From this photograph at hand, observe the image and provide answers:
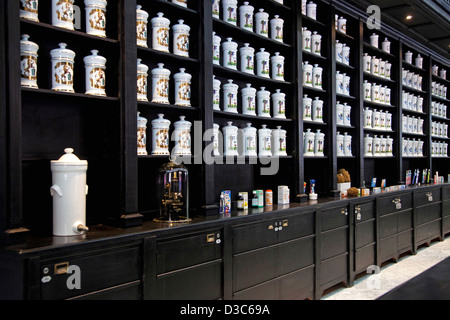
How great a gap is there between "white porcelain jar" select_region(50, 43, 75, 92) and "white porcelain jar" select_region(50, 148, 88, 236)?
44 cm

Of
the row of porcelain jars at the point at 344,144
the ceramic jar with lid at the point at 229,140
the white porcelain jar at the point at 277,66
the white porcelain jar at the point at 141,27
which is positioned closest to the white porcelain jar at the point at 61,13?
the white porcelain jar at the point at 141,27

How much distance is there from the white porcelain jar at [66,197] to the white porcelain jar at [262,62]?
200 cm

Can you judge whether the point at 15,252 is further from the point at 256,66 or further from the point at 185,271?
the point at 256,66

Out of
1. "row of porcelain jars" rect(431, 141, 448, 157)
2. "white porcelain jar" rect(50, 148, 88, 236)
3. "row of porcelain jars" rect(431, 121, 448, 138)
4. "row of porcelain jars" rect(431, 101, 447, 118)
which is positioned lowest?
"white porcelain jar" rect(50, 148, 88, 236)

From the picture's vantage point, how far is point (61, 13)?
92.5 inches

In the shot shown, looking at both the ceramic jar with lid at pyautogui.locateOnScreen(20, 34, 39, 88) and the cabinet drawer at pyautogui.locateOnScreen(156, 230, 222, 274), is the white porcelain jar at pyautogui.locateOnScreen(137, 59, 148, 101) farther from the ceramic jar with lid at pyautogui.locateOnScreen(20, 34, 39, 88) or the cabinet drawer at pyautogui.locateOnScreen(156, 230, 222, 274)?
the cabinet drawer at pyautogui.locateOnScreen(156, 230, 222, 274)

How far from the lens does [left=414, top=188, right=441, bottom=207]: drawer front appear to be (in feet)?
18.3

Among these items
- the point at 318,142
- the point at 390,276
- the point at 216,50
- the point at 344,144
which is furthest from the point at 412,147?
the point at 216,50

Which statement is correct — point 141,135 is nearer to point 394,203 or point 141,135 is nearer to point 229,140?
point 229,140

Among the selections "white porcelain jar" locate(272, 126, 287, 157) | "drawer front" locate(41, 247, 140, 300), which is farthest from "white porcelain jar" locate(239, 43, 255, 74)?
"drawer front" locate(41, 247, 140, 300)

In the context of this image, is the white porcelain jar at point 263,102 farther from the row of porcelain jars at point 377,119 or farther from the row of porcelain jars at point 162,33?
the row of porcelain jars at point 377,119

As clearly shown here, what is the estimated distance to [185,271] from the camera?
98.9 inches

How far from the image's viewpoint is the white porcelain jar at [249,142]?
11.3 feet

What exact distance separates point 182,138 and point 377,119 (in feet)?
11.1
